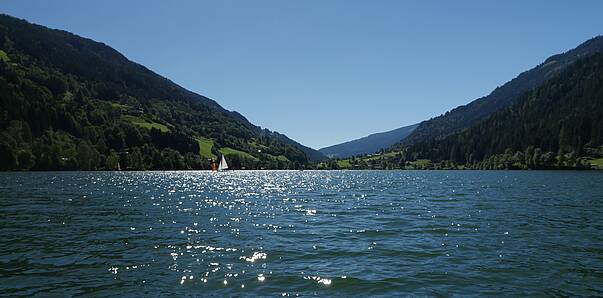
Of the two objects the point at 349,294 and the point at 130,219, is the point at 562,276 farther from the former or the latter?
the point at 130,219

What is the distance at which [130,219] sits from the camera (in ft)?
131

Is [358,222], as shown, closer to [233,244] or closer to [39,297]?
[233,244]

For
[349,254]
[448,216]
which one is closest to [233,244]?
[349,254]

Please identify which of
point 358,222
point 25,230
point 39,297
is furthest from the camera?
point 358,222

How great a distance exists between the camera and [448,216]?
140 feet

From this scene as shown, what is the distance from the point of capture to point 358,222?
125ft

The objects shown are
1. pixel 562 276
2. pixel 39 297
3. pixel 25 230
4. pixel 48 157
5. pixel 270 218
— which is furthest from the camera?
pixel 48 157

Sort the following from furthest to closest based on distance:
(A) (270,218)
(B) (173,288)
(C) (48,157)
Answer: (C) (48,157), (A) (270,218), (B) (173,288)

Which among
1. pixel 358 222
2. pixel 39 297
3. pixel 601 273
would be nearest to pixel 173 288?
pixel 39 297

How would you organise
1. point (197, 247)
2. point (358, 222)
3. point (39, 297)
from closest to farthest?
point (39, 297), point (197, 247), point (358, 222)

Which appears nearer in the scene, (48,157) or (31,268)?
(31,268)

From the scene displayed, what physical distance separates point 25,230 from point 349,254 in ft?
73.3

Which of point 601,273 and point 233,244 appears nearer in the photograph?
point 601,273

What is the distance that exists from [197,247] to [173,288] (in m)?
8.91
